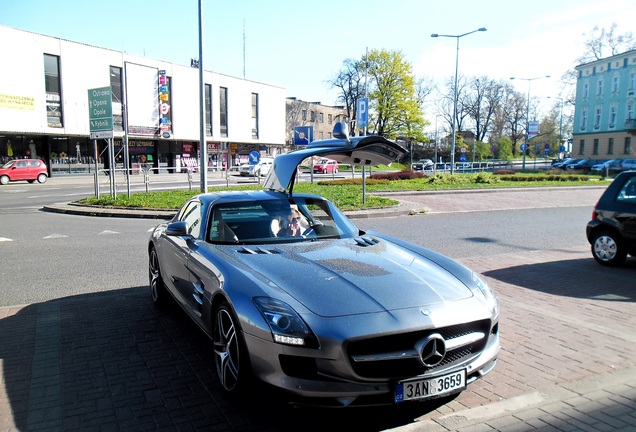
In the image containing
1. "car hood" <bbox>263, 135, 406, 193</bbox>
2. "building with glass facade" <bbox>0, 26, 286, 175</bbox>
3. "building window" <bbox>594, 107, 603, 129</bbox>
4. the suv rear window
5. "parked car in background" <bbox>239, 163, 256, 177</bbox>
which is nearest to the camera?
"car hood" <bbox>263, 135, 406, 193</bbox>

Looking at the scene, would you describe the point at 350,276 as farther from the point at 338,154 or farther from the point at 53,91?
the point at 53,91

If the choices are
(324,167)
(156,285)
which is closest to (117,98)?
(324,167)

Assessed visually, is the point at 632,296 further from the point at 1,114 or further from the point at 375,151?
the point at 1,114

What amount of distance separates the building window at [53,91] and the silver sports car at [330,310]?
3760 centimetres

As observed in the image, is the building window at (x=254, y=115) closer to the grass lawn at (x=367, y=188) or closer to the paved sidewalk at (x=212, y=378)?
the grass lawn at (x=367, y=188)

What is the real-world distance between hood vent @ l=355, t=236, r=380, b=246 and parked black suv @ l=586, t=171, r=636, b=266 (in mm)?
5483

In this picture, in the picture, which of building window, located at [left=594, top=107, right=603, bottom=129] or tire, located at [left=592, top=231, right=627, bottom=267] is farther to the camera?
building window, located at [left=594, top=107, right=603, bottom=129]

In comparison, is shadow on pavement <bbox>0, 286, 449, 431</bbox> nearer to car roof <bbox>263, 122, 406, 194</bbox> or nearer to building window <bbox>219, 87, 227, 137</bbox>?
car roof <bbox>263, 122, 406, 194</bbox>

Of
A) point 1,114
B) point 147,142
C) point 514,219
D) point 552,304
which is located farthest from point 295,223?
point 147,142

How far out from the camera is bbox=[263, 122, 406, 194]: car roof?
201 inches

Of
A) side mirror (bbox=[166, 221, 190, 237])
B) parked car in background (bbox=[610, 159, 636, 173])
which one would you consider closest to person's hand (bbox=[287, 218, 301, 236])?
side mirror (bbox=[166, 221, 190, 237])

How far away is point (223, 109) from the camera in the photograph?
53.2m

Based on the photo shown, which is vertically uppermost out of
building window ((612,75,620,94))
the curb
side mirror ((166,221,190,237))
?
building window ((612,75,620,94))

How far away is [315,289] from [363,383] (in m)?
0.70
